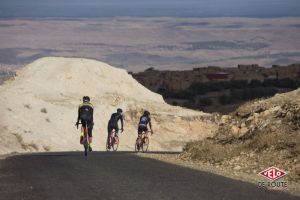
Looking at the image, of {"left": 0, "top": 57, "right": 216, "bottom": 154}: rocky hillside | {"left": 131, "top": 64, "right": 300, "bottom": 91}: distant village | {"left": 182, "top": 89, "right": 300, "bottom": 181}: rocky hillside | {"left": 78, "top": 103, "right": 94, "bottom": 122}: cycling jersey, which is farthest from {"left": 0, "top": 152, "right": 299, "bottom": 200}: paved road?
{"left": 131, "top": 64, "right": 300, "bottom": 91}: distant village

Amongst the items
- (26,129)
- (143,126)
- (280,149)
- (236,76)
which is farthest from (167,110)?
(236,76)

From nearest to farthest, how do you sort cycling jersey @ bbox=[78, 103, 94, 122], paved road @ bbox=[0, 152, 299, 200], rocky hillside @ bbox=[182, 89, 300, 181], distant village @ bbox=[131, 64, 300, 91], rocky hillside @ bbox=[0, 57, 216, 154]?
paved road @ bbox=[0, 152, 299, 200] → rocky hillside @ bbox=[182, 89, 300, 181] → cycling jersey @ bbox=[78, 103, 94, 122] → rocky hillside @ bbox=[0, 57, 216, 154] → distant village @ bbox=[131, 64, 300, 91]

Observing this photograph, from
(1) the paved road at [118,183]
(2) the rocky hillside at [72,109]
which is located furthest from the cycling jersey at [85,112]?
(2) the rocky hillside at [72,109]

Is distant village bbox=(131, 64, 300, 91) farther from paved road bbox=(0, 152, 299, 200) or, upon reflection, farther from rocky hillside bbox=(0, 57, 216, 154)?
paved road bbox=(0, 152, 299, 200)

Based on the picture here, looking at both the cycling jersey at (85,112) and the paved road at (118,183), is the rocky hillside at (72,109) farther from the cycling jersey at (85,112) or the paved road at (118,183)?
the paved road at (118,183)

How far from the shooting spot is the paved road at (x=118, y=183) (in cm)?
1425

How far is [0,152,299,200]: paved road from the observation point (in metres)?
14.2

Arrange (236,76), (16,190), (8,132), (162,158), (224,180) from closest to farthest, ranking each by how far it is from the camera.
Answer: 1. (16,190)
2. (224,180)
3. (162,158)
4. (8,132)
5. (236,76)

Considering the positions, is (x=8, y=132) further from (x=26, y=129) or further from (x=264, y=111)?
(x=264, y=111)

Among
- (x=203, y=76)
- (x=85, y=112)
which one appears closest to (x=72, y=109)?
(x=85, y=112)

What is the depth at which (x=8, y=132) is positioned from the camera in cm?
4853

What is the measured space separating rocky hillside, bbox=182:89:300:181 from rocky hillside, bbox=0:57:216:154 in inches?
874

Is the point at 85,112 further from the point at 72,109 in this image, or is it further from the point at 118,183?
the point at 72,109

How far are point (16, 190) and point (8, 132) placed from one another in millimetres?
33826
